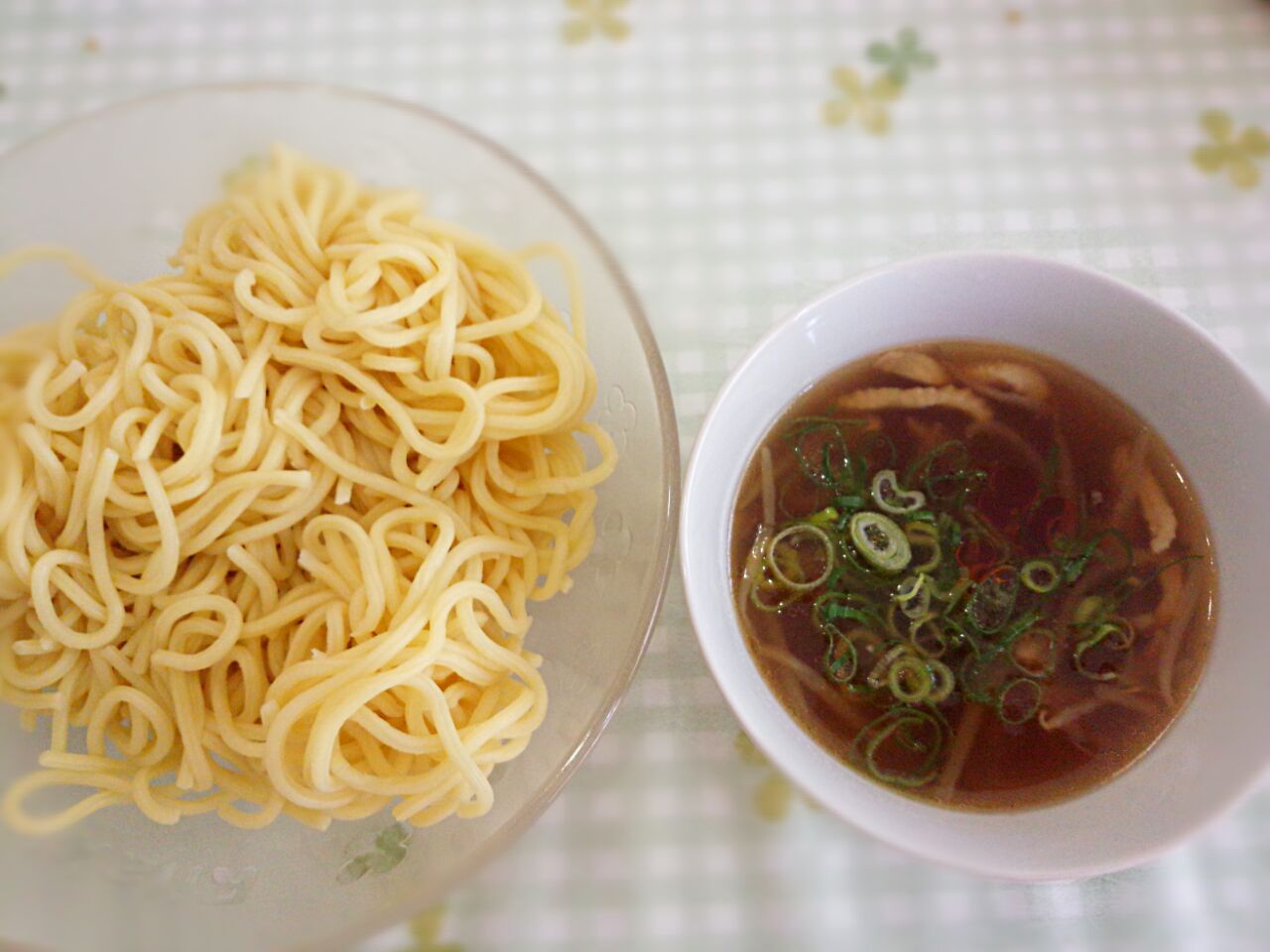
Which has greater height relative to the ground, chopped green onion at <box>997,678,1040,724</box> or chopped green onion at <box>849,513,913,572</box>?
chopped green onion at <box>849,513,913,572</box>

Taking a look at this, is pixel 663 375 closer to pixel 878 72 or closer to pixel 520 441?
pixel 520 441

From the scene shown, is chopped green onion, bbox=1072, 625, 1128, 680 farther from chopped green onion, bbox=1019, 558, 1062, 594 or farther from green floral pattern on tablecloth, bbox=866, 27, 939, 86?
green floral pattern on tablecloth, bbox=866, 27, 939, 86

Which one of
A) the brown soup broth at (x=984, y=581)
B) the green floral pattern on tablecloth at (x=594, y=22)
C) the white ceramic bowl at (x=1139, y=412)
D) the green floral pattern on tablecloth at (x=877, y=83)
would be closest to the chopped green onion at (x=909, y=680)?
the brown soup broth at (x=984, y=581)

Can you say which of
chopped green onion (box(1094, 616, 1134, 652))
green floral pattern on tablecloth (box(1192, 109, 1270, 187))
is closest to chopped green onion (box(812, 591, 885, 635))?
chopped green onion (box(1094, 616, 1134, 652))

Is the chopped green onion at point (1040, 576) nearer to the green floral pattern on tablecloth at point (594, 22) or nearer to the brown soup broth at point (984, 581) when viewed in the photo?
the brown soup broth at point (984, 581)

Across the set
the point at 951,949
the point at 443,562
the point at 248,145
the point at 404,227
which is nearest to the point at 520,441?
the point at 443,562

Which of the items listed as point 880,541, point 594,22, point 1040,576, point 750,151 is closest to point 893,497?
point 880,541
